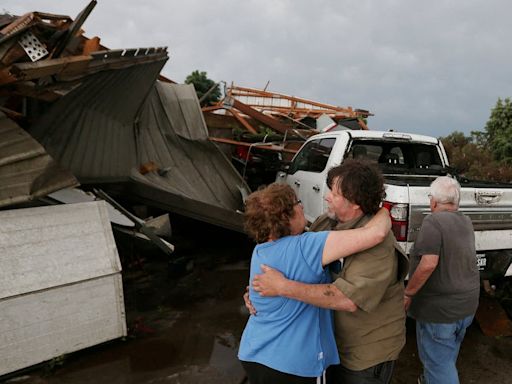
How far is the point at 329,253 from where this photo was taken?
148 centimetres

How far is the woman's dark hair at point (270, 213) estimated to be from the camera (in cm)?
158

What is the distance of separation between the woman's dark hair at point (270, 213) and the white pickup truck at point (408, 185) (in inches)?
78.7

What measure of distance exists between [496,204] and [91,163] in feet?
15.8

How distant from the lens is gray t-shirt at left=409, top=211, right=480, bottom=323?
2.23 meters

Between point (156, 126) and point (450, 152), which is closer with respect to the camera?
point (156, 126)

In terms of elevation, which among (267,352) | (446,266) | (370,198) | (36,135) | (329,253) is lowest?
(267,352)

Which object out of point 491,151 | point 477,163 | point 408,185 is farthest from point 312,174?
point 491,151

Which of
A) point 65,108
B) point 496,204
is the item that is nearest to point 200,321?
point 65,108

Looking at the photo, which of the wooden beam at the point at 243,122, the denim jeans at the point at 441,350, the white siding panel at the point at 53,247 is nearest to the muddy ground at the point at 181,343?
the white siding panel at the point at 53,247

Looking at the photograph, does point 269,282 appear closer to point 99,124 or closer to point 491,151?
point 99,124

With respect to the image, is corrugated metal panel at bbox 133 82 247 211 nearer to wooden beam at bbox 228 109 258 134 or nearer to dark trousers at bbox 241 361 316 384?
wooden beam at bbox 228 109 258 134

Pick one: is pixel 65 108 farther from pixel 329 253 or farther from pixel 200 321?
pixel 329 253

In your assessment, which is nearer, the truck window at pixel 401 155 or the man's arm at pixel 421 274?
the man's arm at pixel 421 274

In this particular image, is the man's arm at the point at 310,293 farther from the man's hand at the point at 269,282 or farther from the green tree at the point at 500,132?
the green tree at the point at 500,132
